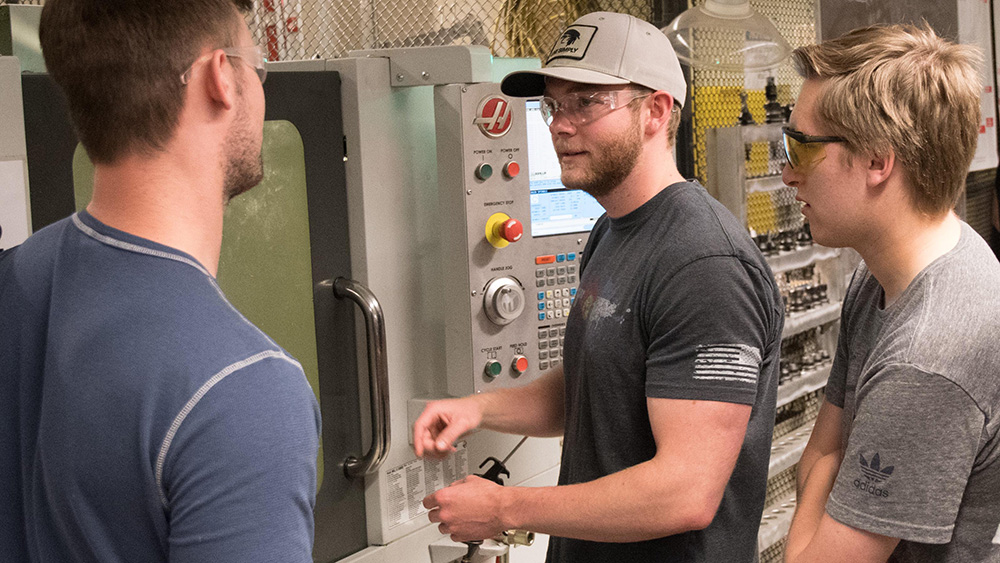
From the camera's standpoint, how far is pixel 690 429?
1.40m

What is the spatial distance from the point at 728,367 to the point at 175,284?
864 millimetres

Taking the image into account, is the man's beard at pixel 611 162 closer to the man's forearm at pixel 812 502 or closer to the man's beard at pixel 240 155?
the man's forearm at pixel 812 502

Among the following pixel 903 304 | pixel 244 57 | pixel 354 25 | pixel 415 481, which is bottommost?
pixel 415 481

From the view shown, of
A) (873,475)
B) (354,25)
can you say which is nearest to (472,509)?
(873,475)

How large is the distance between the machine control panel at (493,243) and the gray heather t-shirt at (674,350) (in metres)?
0.53

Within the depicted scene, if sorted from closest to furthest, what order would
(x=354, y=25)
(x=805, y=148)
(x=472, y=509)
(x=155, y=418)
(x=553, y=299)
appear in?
(x=155, y=418), (x=805, y=148), (x=472, y=509), (x=553, y=299), (x=354, y=25)

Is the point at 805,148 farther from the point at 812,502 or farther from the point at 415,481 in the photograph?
the point at 415,481

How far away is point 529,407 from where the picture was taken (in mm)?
1840

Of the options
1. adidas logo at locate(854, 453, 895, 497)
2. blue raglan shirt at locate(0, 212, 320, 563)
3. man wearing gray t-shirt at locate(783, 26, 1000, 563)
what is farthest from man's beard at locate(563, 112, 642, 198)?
blue raglan shirt at locate(0, 212, 320, 563)

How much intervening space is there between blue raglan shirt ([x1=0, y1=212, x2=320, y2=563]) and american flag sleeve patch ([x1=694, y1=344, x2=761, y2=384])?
27.9 inches

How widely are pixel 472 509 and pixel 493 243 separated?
2.61 ft

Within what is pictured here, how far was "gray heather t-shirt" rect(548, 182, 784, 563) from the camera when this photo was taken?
142 centimetres

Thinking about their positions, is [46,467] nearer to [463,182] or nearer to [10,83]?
[10,83]

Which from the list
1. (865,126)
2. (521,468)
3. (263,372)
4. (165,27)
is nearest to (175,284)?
(263,372)
